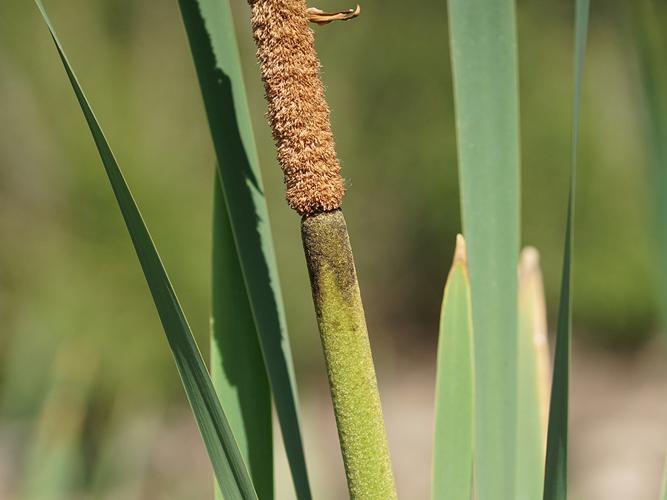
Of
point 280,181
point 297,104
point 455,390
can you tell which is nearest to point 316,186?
point 297,104

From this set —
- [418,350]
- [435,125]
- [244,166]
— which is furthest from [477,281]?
[418,350]

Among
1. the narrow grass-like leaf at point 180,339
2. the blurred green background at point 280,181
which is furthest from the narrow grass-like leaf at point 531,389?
the blurred green background at point 280,181

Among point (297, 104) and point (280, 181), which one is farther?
point (280, 181)

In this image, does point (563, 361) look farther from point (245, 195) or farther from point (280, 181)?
point (280, 181)

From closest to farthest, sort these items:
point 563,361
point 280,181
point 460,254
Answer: point 563,361
point 460,254
point 280,181

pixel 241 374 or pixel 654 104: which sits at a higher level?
pixel 654 104
